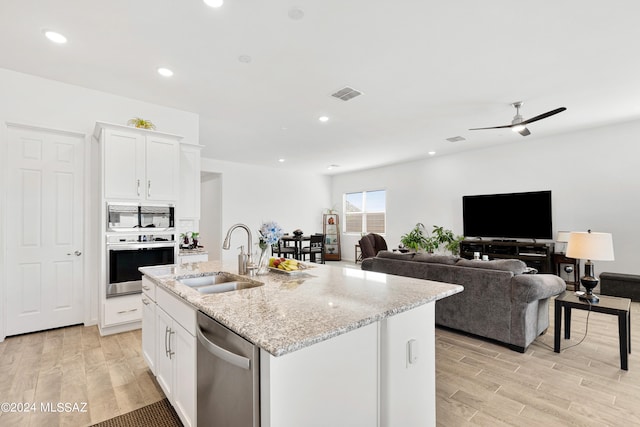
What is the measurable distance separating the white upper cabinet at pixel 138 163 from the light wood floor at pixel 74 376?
5.10 ft

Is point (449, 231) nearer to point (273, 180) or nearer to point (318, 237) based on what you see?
point (318, 237)

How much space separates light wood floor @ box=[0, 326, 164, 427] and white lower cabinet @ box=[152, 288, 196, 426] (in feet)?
1.30

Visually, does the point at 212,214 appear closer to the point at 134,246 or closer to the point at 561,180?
the point at 134,246

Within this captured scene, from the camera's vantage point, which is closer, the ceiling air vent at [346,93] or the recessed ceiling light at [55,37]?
the recessed ceiling light at [55,37]

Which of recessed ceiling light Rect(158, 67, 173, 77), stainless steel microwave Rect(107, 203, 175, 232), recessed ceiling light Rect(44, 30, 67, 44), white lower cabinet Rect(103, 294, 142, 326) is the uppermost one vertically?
recessed ceiling light Rect(44, 30, 67, 44)

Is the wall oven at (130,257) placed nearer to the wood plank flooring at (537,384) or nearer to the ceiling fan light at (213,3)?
the ceiling fan light at (213,3)

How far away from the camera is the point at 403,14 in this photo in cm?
234

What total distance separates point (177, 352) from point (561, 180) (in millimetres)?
6694

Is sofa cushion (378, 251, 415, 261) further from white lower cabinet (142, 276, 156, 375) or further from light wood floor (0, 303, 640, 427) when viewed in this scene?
white lower cabinet (142, 276, 156, 375)

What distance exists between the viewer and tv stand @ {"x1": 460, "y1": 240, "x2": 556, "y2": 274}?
5328mm

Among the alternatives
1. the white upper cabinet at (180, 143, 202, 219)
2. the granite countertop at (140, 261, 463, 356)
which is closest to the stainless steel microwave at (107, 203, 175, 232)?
the white upper cabinet at (180, 143, 202, 219)

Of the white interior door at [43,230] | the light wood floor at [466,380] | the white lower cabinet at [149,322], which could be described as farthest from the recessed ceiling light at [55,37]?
the light wood floor at [466,380]

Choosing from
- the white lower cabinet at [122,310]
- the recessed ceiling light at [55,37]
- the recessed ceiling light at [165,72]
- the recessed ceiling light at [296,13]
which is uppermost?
the recessed ceiling light at [55,37]

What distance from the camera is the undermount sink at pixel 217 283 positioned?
205cm
